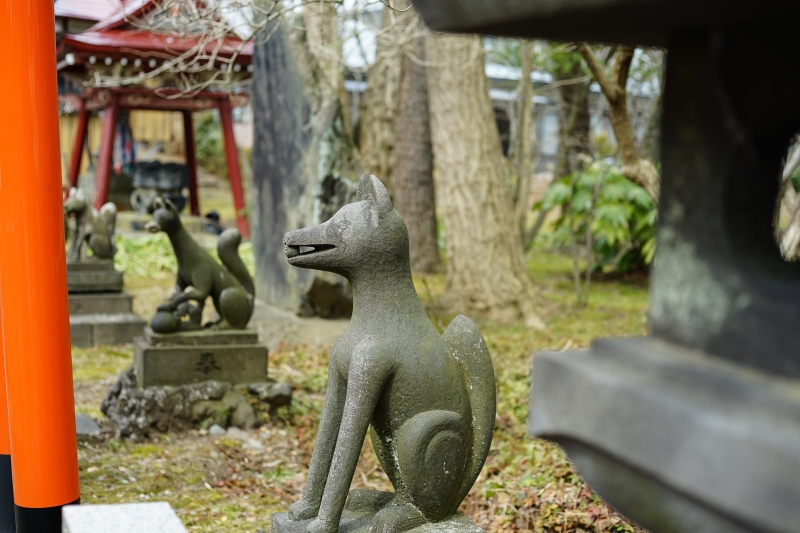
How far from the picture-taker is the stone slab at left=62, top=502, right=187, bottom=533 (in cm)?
321

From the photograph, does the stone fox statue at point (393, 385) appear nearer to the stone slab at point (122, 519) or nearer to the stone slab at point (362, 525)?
the stone slab at point (362, 525)

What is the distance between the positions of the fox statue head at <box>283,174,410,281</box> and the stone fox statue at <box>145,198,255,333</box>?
308cm

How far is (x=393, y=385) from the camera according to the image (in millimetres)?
2656

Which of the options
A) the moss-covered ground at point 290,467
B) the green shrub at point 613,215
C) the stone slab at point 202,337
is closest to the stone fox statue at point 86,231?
the moss-covered ground at point 290,467

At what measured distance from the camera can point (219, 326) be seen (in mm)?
5789

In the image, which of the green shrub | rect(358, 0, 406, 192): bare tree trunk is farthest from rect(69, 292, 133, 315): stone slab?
the green shrub

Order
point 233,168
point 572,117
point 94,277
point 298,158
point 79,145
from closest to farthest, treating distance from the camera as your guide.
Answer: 1. point 298,158
2. point 94,277
3. point 572,117
4. point 233,168
5. point 79,145

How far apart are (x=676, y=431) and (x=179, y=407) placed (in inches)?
188

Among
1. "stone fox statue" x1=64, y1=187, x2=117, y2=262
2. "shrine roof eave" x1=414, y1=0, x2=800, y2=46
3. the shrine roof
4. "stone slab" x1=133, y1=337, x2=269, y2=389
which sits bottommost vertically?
"stone slab" x1=133, y1=337, x2=269, y2=389

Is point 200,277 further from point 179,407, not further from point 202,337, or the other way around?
point 179,407

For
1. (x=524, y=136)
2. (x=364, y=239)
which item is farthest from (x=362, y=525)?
Answer: (x=524, y=136)

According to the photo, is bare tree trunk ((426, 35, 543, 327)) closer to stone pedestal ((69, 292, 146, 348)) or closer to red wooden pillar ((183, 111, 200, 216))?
stone pedestal ((69, 292, 146, 348))

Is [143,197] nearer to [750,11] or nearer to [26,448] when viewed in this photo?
[26,448]

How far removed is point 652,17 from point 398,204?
1102 cm
